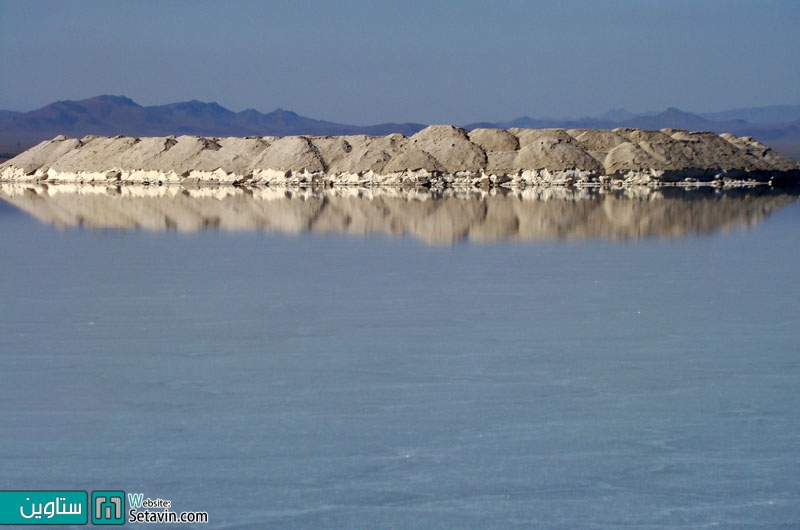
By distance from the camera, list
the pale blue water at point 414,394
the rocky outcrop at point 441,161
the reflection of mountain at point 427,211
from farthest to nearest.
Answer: the rocky outcrop at point 441,161 → the reflection of mountain at point 427,211 → the pale blue water at point 414,394

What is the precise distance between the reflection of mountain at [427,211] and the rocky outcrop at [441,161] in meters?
3.42

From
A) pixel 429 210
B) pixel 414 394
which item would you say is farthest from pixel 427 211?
pixel 414 394

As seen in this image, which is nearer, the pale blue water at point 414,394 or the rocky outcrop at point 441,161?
the pale blue water at point 414,394

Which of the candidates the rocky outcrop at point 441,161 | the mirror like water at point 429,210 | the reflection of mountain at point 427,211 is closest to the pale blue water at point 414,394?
the mirror like water at point 429,210

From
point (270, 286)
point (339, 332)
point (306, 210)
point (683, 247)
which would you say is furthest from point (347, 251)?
point (306, 210)

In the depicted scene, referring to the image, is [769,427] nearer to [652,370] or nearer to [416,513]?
[652,370]

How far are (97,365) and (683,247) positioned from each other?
9.52 metres

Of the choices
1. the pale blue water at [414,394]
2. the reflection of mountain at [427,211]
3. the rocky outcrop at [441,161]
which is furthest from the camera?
the rocky outcrop at [441,161]

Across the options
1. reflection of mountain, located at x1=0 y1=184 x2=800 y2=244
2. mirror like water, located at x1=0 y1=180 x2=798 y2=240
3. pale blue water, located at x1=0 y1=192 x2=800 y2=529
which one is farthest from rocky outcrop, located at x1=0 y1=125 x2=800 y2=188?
pale blue water, located at x1=0 y1=192 x2=800 y2=529

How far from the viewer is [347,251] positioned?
45.4 feet

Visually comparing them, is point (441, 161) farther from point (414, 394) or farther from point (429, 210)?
point (414, 394)

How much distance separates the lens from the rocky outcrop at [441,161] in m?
34.7

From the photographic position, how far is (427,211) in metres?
21.2

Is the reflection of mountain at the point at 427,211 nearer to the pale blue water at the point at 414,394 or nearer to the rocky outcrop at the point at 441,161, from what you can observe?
the rocky outcrop at the point at 441,161
